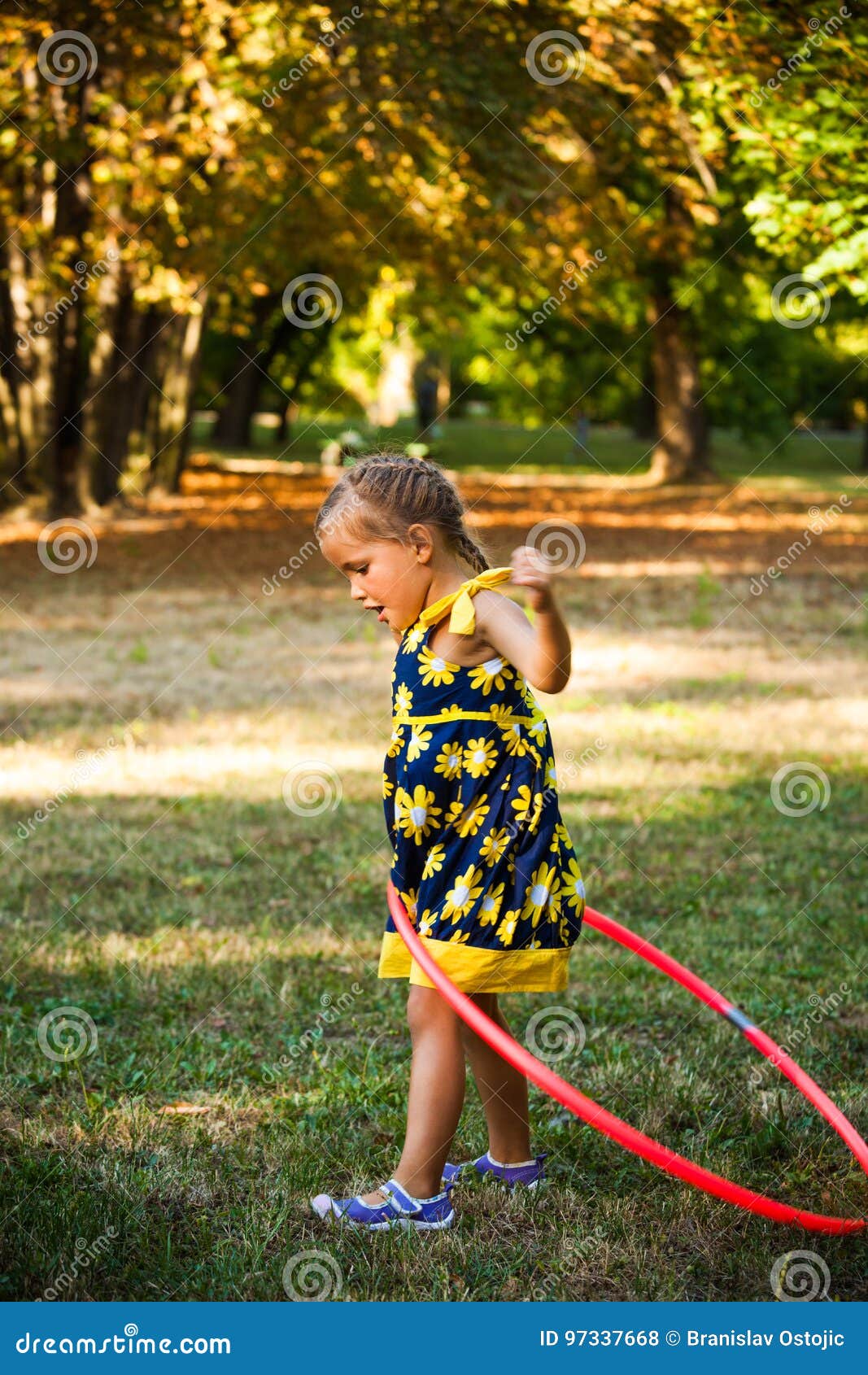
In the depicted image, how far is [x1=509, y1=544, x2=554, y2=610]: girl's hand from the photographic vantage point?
2.97 meters

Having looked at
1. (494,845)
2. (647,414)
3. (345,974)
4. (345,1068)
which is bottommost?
(647,414)

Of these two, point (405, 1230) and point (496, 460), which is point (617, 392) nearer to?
point (496, 460)

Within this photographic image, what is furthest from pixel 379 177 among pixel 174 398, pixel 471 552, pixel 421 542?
pixel 421 542

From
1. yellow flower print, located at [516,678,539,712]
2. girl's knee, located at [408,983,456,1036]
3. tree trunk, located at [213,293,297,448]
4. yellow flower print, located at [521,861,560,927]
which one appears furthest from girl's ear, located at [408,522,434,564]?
tree trunk, located at [213,293,297,448]

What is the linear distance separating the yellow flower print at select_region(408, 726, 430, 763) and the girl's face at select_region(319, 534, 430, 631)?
0.95 ft

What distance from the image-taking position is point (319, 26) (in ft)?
39.5

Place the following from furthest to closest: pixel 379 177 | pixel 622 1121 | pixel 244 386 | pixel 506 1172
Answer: pixel 244 386 → pixel 379 177 → pixel 506 1172 → pixel 622 1121

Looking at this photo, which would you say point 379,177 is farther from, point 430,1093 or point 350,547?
point 430,1093

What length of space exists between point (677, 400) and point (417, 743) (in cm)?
2529

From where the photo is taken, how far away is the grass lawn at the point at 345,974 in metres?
3.27

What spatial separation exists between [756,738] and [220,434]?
29919mm

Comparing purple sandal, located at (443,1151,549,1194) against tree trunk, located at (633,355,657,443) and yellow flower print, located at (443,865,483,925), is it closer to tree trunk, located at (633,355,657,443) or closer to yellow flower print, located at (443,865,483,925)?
yellow flower print, located at (443,865,483,925)

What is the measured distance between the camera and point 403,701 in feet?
11.1

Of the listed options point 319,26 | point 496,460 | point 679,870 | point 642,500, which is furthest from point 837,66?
point 496,460
